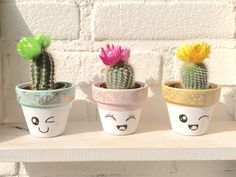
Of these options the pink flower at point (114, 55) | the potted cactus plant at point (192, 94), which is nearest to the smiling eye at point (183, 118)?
the potted cactus plant at point (192, 94)

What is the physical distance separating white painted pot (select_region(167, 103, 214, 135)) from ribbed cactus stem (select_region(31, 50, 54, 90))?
19 cm

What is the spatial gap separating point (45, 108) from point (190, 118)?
0.72ft

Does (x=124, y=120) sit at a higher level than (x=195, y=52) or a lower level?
lower

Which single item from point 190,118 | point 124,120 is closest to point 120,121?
point 124,120

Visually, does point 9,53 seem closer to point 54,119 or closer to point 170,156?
point 54,119

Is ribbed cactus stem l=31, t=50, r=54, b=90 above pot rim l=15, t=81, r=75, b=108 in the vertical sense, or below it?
above

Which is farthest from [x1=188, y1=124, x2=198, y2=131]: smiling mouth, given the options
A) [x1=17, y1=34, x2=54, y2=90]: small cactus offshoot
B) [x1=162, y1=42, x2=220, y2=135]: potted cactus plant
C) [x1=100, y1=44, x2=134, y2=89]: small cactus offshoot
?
[x1=17, y1=34, x2=54, y2=90]: small cactus offshoot

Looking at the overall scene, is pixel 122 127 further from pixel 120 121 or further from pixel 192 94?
pixel 192 94

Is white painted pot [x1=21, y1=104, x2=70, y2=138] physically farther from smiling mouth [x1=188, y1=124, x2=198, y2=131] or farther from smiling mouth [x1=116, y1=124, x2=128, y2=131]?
smiling mouth [x1=188, y1=124, x2=198, y2=131]

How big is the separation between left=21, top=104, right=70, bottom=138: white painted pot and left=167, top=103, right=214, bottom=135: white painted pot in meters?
0.17

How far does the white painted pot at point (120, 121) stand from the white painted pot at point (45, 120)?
0.21 ft

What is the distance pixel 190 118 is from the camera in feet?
1.81

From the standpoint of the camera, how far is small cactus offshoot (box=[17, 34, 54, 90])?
514 millimetres

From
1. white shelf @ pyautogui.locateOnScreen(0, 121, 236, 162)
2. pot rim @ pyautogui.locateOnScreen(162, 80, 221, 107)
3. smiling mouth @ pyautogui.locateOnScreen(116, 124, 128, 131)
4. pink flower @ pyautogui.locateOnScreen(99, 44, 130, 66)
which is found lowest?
white shelf @ pyautogui.locateOnScreen(0, 121, 236, 162)
